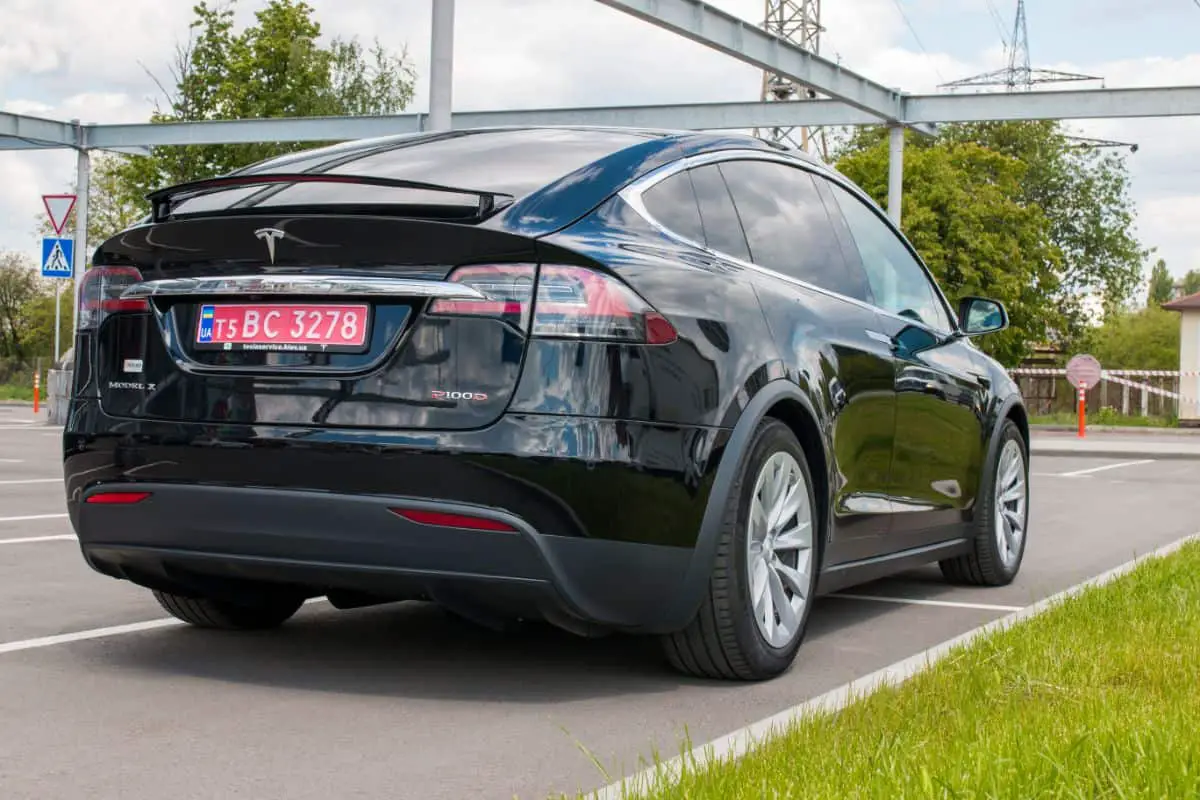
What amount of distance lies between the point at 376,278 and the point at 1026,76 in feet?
286

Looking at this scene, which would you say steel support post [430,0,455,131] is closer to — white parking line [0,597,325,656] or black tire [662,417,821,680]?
white parking line [0,597,325,656]

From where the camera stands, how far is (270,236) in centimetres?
468

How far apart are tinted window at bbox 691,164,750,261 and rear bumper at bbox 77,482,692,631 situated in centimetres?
114

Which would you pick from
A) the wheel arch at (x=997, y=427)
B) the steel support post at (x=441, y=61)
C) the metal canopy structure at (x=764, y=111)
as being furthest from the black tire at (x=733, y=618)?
the metal canopy structure at (x=764, y=111)

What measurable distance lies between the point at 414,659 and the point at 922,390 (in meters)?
2.37

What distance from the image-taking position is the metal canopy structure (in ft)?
80.6

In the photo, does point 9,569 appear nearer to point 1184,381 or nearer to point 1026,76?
point 1184,381

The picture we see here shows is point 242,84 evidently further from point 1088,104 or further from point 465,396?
point 465,396

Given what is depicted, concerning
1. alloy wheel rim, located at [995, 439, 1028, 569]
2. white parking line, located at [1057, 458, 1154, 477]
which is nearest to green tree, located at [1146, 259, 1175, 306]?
white parking line, located at [1057, 458, 1154, 477]

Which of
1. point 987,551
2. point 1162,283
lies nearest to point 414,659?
point 987,551

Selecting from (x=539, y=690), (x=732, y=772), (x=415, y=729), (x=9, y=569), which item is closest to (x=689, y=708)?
(x=539, y=690)

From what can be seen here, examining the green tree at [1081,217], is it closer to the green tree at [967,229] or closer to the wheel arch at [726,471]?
the green tree at [967,229]

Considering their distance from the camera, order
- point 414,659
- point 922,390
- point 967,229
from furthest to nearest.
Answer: point 967,229
point 922,390
point 414,659

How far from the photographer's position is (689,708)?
468 cm
